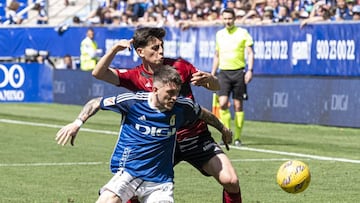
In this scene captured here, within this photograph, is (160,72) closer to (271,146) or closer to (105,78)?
(105,78)

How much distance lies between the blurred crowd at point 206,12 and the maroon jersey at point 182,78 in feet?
45.5

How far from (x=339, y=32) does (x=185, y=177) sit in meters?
9.71

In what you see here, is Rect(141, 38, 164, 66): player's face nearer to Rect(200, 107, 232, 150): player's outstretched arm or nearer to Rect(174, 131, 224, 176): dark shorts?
Rect(200, 107, 232, 150): player's outstretched arm

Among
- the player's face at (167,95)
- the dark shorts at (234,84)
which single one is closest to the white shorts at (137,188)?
the player's face at (167,95)

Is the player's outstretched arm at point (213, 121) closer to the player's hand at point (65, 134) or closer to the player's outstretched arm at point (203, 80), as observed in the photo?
the player's outstretched arm at point (203, 80)

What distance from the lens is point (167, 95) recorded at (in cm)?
793

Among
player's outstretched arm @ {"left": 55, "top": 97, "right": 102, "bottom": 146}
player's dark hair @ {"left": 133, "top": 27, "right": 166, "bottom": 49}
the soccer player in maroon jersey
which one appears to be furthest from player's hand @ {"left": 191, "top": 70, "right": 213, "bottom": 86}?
player's outstretched arm @ {"left": 55, "top": 97, "right": 102, "bottom": 146}

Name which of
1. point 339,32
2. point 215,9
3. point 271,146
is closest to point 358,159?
point 271,146

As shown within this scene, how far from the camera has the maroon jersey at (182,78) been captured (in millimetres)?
8852

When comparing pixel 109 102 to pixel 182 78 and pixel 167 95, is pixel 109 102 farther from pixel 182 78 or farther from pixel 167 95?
pixel 182 78

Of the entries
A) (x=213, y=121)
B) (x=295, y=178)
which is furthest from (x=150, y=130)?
(x=295, y=178)

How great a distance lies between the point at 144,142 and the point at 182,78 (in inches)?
46.5

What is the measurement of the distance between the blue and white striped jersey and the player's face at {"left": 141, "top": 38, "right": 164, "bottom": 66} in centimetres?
46

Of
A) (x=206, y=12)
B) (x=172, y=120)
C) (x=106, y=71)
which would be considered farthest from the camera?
(x=206, y=12)
